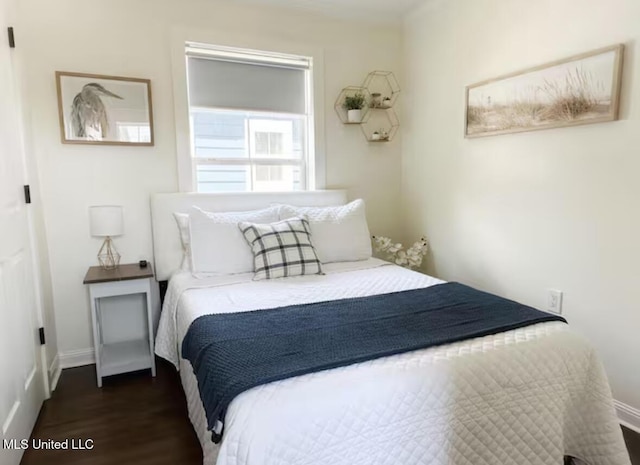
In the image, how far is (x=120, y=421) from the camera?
2.09 meters

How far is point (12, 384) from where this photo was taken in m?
1.74

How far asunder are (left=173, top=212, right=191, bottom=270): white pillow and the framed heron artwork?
55 centimetres

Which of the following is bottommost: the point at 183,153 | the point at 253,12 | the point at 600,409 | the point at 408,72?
the point at 600,409

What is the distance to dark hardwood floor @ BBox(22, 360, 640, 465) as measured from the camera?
1.81m

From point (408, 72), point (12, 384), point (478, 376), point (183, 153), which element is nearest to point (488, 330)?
point (478, 376)

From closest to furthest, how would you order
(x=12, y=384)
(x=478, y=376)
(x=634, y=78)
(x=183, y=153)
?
(x=478, y=376)
(x=12, y=384)
(x=634, y=78)
(x=183, y=153)

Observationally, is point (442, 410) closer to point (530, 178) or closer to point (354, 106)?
point (530, 178)

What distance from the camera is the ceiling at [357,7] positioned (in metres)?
3.04

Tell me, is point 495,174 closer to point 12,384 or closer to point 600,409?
point 600,409

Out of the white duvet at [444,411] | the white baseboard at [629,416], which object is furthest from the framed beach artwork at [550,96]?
the white baseboard at [629,416]

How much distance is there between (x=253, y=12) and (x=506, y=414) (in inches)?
118

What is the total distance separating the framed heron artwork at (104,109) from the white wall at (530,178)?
7.09 ft

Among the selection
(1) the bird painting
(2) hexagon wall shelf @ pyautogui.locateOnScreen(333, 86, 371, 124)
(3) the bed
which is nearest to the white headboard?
(1) the bird painting

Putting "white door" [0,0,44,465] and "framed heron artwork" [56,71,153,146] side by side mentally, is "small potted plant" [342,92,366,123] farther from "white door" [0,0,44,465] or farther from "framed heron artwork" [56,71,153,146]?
"white door" [0,0,44,465]
